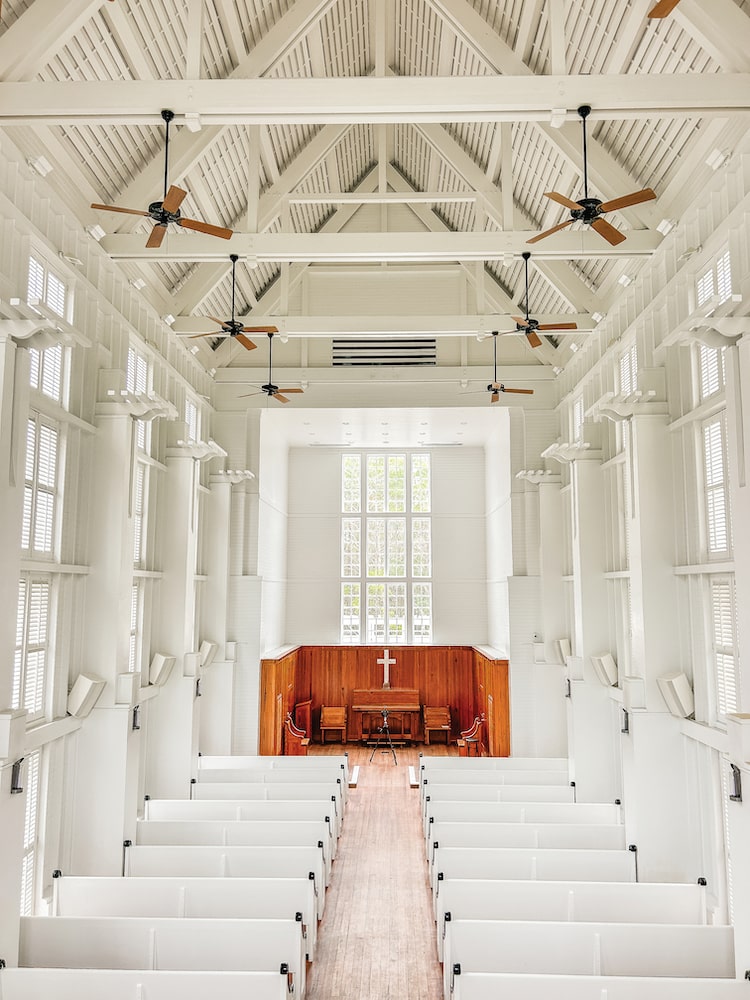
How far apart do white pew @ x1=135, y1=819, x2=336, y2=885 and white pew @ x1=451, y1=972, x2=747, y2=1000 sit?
4068mm

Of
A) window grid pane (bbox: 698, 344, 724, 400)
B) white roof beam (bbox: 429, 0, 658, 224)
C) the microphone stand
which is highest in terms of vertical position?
white roof beam (bbox: 429, 0, 658, 224)

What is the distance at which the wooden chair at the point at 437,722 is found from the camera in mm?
19531

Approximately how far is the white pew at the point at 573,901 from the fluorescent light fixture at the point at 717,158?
7.49m

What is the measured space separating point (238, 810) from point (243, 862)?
1.81 meters

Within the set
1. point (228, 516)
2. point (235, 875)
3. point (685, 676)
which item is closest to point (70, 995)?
point (235, 875)

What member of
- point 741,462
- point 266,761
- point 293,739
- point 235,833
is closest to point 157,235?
point 741,462

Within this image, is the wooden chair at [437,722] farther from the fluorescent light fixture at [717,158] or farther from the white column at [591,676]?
the fluorescent light fixture at [717,158]

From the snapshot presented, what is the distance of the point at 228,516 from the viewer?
15.8 metres

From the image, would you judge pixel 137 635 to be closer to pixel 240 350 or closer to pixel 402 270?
pixel 240 350

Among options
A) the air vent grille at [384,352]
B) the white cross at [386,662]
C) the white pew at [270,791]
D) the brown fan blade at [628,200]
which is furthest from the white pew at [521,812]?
the air vent grille at [384,352]

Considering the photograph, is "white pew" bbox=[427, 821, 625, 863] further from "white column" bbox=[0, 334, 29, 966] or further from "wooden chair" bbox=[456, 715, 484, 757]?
"wooden chair" bbox=[456, 715, 484, 757]

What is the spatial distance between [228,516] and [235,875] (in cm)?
849

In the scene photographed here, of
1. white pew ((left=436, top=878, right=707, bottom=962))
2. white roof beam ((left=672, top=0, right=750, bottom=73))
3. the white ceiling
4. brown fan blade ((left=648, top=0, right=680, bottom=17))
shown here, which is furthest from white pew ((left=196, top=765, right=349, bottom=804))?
brown fan blade ((left=648, top=0, right=680, bottom=17))

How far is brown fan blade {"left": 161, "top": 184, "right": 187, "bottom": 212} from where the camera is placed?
6.82 m
